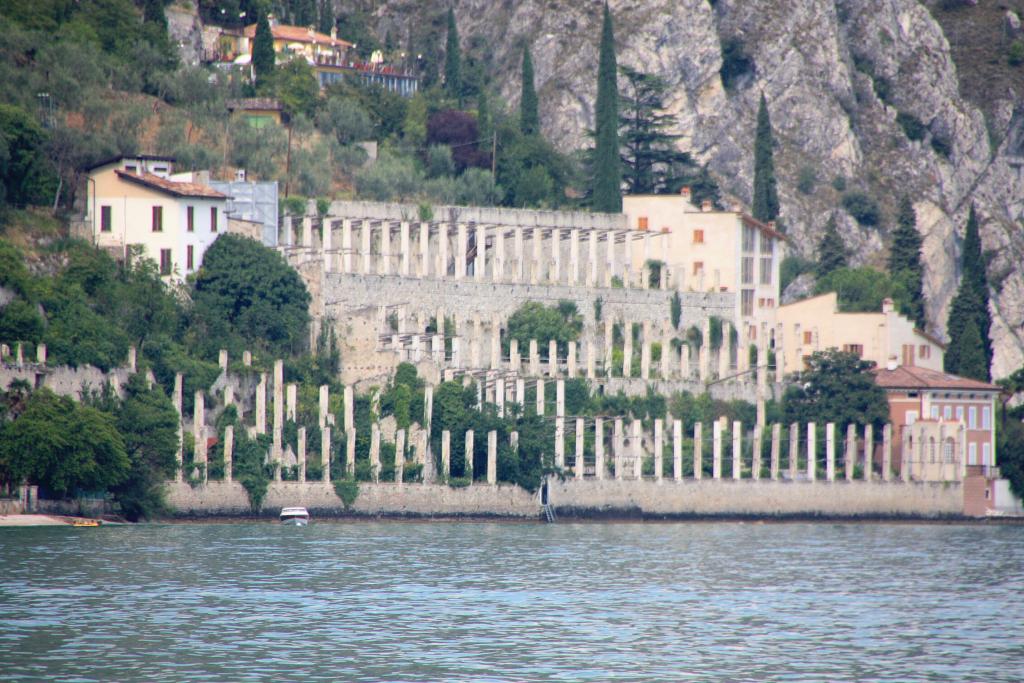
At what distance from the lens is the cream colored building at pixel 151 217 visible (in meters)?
103

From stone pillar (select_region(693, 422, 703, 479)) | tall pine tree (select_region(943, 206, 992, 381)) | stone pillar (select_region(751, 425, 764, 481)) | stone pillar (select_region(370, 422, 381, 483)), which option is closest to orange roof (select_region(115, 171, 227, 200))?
stone pillar (select_region(370, 422, 381, 483))

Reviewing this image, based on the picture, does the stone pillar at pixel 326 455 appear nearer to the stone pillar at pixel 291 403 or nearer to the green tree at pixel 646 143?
the stone pillar at pixel 291 403

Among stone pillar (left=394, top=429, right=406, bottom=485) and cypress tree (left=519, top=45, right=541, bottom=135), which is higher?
cypress tree (left=519, top=45, right=541, bottom=135)

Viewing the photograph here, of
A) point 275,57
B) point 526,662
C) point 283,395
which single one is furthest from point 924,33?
point 526,662

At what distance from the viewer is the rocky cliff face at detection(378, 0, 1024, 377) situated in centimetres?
14912

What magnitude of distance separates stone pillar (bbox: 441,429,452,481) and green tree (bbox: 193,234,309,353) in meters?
8.47

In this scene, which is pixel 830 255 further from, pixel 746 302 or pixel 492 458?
pixel 492 458

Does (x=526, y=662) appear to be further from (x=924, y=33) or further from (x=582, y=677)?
(x=924, y=33)

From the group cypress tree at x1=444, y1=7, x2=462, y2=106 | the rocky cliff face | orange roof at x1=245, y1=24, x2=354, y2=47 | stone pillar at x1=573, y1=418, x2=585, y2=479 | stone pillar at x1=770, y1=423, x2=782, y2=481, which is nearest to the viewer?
stone pillar at x1=573, y1=418, x2=585, y2=479

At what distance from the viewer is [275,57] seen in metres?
138

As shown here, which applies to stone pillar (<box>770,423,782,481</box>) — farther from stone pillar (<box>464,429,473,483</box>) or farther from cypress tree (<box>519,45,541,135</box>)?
cypress tree (<box>519,45,541,135</box>)

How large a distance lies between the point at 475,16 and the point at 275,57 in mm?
23809

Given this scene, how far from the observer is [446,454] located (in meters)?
99.8

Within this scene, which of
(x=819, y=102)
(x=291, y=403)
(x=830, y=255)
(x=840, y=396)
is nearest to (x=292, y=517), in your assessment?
(x=291, y=403)
